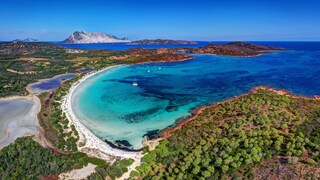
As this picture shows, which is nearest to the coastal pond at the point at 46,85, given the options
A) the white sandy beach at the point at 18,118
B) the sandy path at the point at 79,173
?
the white sandy beach at the point at 18,118

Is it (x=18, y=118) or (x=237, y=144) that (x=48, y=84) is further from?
(x=237, y=144)

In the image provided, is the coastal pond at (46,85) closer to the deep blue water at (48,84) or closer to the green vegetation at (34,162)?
the deep blue water at (48,84)

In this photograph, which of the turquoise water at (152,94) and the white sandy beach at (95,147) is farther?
the turquoise water at (152,94)

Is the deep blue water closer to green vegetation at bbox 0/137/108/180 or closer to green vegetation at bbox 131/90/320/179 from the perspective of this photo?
green vegetation at bbox 0/137/108/180

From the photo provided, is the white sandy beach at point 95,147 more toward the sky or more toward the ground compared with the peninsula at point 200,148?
more toward the ground

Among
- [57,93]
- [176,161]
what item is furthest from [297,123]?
[57,93]

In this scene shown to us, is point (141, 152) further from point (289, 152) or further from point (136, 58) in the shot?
point (136, 58)

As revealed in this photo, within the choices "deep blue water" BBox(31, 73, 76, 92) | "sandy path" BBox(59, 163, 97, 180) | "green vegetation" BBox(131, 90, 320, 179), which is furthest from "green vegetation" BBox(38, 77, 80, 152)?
"deep blue water" BBox(31, 73, 76, 92)
